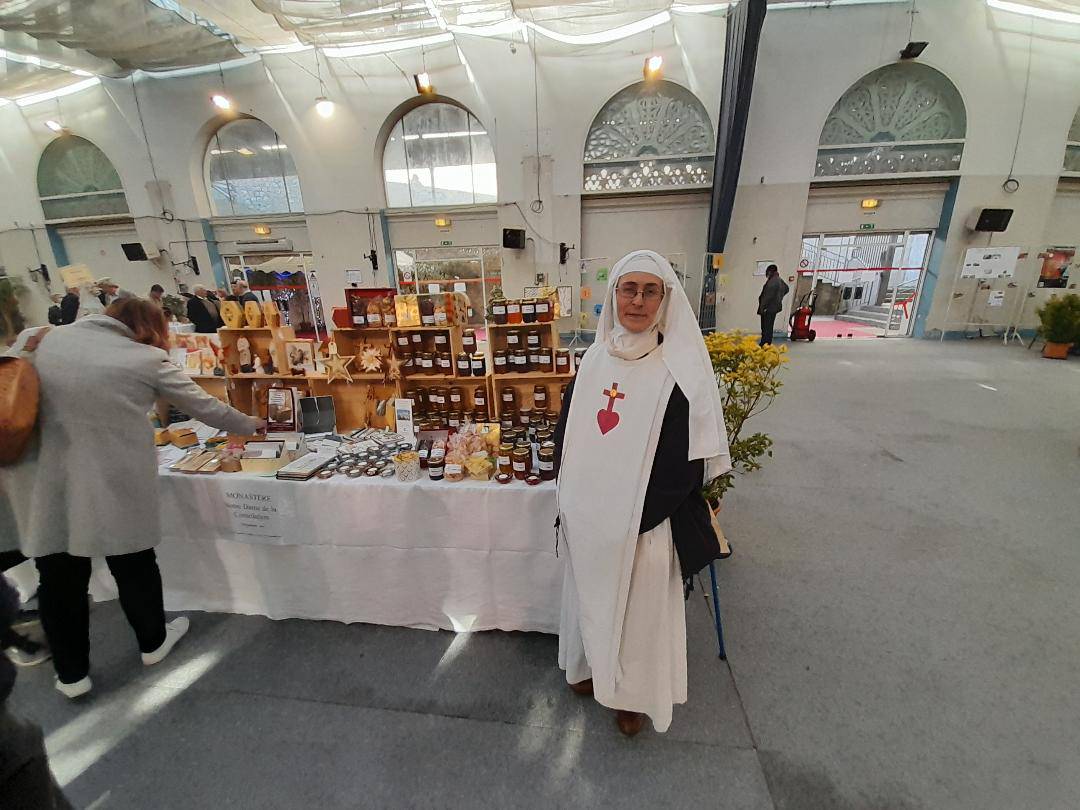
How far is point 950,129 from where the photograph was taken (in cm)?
793

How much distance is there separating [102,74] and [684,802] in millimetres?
14468

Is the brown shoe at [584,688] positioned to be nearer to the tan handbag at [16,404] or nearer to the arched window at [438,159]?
the tan handbag at [16,404]

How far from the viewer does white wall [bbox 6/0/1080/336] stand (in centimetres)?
762

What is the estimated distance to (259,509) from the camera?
1.95m

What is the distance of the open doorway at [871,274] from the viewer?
8828 mm

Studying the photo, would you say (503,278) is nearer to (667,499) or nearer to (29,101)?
(667,499)

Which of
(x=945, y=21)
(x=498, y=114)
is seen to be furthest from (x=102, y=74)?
(x=945, y=21)

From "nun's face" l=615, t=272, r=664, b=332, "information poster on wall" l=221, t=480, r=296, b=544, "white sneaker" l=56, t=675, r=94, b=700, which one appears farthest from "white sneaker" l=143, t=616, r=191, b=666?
"nun's face" l=615, t=272, r=664, b=332

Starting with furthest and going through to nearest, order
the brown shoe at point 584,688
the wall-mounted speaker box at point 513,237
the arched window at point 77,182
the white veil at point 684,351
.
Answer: the arched window at point 77,182, the wall-mounted speaker box at point 513,237, the brown shoe at point 584,688, the white veil at point 684,351

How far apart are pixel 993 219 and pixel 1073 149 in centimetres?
226

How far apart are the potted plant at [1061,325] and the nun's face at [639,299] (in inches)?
379

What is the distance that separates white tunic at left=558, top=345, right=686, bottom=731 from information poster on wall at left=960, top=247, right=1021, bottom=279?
36.1ft

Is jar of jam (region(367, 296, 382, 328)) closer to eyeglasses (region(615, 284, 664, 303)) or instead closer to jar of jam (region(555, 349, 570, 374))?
jar of jam (region(555, 349, 570, 374))

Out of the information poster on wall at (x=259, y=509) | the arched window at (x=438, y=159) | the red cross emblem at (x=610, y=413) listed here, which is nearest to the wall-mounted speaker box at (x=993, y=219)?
the arched window at (x=438, y=159)
